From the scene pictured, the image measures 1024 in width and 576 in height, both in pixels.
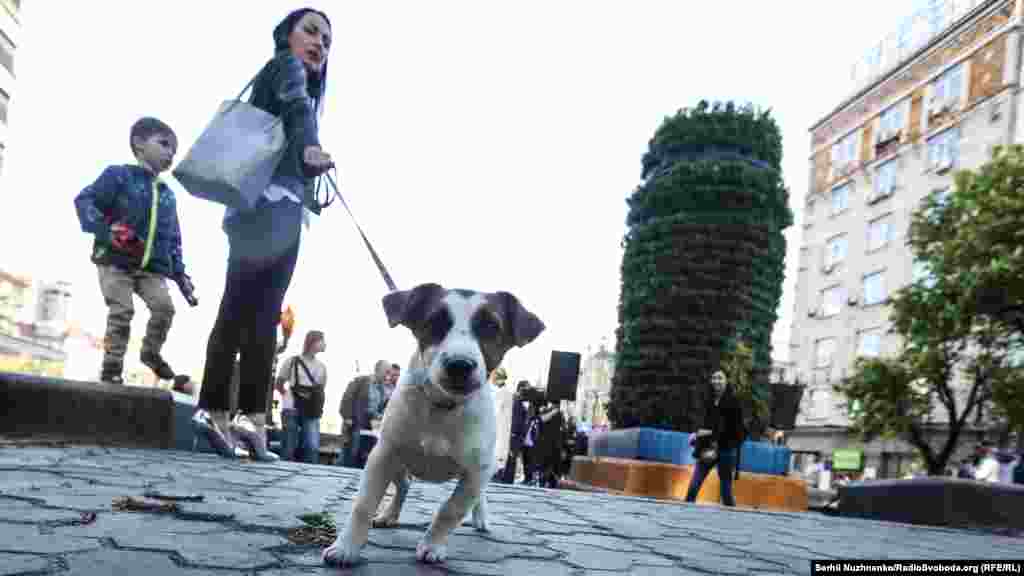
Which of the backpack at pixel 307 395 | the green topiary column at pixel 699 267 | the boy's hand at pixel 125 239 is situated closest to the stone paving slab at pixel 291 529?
the boy's hand at pixel 125 239

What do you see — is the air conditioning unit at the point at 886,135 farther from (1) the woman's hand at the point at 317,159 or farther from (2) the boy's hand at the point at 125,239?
(1) the woman's hand at the point at 317,159

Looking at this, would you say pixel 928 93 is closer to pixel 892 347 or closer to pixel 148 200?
pixel 892 347

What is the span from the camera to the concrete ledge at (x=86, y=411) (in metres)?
6.04

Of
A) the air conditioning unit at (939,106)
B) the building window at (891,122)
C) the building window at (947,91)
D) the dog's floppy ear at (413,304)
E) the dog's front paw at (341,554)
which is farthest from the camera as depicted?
the building window at (891,122)

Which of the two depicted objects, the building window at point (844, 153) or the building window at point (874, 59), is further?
the building window at point (844, 153)

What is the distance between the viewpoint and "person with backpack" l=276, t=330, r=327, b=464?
970 cm

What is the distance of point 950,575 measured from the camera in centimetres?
355

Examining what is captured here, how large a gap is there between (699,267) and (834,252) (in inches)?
1394

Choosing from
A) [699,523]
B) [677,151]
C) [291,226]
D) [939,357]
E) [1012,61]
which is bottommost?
[699,523]

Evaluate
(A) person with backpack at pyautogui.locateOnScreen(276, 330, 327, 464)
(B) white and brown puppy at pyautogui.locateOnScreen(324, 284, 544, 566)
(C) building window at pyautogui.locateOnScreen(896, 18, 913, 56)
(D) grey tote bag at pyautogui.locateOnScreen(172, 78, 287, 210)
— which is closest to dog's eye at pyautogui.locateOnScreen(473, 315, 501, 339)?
(B) white and brown puppy at pyautogui.locateOnScreen(324, 284, 544, 566)

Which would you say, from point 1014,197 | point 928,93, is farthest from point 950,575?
point 928,93

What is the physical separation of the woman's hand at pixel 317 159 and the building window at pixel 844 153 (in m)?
46.8

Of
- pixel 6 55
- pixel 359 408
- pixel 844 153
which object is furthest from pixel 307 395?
pixel 844 153

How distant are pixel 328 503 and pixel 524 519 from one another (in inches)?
39.6
